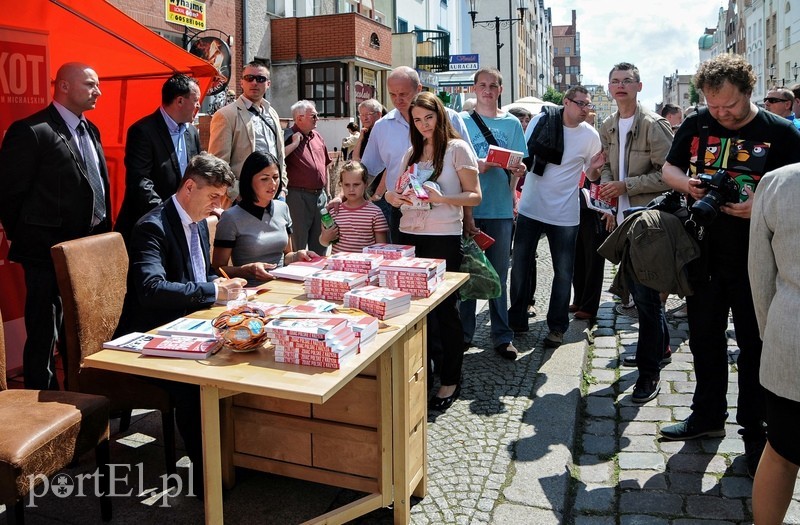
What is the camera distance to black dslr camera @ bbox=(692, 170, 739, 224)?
3463 millimetres

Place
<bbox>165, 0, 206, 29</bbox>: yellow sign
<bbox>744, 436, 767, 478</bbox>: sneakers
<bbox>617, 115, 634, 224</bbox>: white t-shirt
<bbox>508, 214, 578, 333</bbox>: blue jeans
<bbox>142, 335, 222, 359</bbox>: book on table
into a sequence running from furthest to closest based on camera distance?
<bbox>165, 0, 206, 29</bbox>: yellow sign → <bbox>508, 214, 578, 333</bbox>: blue jeans → <bbox>617, 115, 634, 224</bbox>: white t-shirt → <bbox>744, 436, 767, 478</bbox>: sneakers → <bbox>142, 335, 222, 359</bbox>: book on table

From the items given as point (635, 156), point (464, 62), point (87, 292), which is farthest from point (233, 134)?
point (464, 62)

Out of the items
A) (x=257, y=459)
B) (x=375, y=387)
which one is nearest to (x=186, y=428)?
(x=257, y=459)

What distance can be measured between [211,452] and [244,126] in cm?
398

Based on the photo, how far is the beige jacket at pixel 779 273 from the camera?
2.48 m

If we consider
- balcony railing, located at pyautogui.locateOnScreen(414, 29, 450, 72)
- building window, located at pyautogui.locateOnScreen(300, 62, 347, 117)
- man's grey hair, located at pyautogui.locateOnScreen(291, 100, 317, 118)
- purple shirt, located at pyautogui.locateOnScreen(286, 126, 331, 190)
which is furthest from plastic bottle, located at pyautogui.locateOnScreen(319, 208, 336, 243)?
balcony railing, located at pyautogui.locateOnScreen(414, 29, 450, 72)

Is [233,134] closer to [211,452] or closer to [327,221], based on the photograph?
[327,221]

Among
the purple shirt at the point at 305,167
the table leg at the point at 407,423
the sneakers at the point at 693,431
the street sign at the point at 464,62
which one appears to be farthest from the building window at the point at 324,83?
the table leg at the point at 407,423

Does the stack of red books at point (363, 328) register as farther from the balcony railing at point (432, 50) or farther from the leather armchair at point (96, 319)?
the balcony railing at point (432, 50)

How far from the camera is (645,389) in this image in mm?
4660

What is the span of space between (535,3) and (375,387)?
86864 millimetres

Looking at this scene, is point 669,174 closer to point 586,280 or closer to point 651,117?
point 651,117

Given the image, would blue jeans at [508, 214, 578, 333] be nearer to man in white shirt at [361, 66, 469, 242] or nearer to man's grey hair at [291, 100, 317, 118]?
man in white shirt at [361, 66, 469, 242]

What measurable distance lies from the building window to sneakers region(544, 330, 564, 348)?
1692 centimetres
